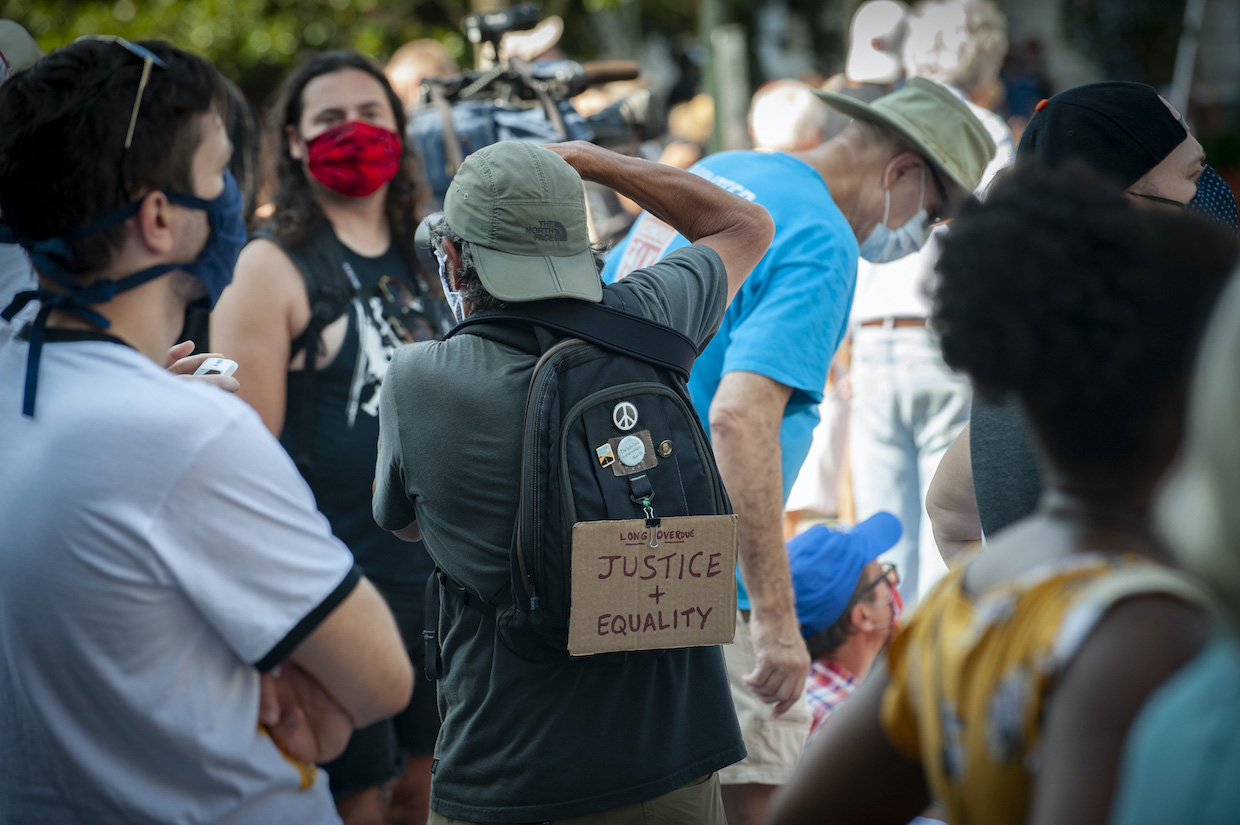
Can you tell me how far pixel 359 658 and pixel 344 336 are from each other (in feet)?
5.20

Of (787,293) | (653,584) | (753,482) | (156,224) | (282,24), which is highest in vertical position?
(282,24)

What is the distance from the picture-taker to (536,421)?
71.2 inches

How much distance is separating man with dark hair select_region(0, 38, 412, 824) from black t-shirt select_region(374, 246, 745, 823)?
1.00ft

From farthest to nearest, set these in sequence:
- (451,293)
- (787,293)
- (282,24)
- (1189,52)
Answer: (282,24) < (1189,52) < (787,293) < (451,293)

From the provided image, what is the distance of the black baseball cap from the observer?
2.13 metres

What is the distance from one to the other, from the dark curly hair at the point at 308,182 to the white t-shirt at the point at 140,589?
1.76 metres

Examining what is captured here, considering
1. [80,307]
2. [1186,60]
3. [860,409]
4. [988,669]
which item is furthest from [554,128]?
[1186,60]

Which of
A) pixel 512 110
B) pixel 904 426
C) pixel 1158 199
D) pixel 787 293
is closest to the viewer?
pixel 1158 199

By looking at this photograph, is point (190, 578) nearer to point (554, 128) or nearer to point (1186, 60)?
point (554, 128)

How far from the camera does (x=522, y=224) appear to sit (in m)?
1.92

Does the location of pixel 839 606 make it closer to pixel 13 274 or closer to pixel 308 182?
pixel 308 182

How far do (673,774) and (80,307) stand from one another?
1.19m

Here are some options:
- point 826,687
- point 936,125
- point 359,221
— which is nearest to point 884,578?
point 826,687

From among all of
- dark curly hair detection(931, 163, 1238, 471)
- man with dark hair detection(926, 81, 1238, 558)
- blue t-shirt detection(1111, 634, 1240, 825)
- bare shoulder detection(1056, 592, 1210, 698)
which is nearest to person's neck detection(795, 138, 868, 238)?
man with dark hair detection(926, 81, 1238, 558)
